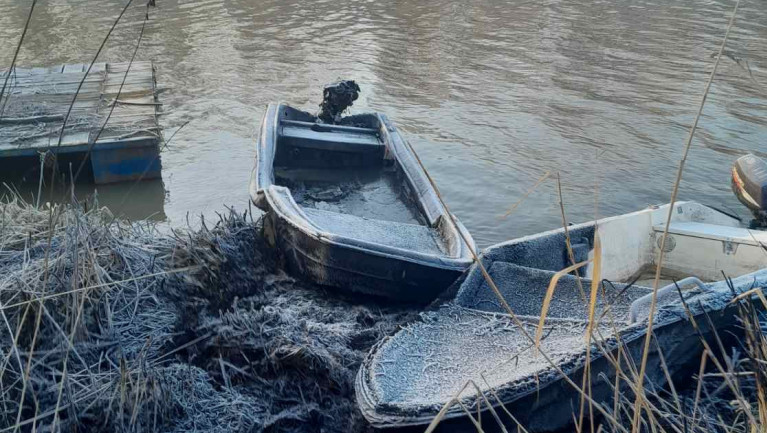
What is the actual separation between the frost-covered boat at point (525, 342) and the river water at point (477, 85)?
189cm

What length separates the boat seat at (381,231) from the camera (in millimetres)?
4781

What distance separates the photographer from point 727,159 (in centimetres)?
875

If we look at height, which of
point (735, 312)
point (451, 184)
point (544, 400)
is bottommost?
point (451, 184)

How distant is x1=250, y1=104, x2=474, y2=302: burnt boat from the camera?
4.50m

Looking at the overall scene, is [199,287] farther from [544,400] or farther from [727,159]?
[727,159]

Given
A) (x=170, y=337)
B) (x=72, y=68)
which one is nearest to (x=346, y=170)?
(x=170, y=337)

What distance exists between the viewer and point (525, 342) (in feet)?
12.6

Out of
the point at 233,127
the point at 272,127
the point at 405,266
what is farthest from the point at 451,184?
the point at 405,266

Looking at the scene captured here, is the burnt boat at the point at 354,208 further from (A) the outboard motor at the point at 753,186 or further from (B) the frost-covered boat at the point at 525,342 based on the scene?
(A) the outboard motor at the point at 753,186

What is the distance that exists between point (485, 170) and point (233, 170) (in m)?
2.82

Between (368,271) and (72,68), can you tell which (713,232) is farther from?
(72,68)

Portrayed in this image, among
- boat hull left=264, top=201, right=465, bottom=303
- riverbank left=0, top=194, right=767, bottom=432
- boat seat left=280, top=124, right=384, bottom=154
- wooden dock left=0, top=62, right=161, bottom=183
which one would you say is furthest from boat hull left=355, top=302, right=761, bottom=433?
wooden dock left=0, top=62, right=161, bottom=183

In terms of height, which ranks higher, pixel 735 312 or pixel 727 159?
pixel 735 312

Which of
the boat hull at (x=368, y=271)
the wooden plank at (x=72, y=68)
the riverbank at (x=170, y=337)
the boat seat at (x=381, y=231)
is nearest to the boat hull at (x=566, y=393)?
the riverbank at (x=170, y=337)
